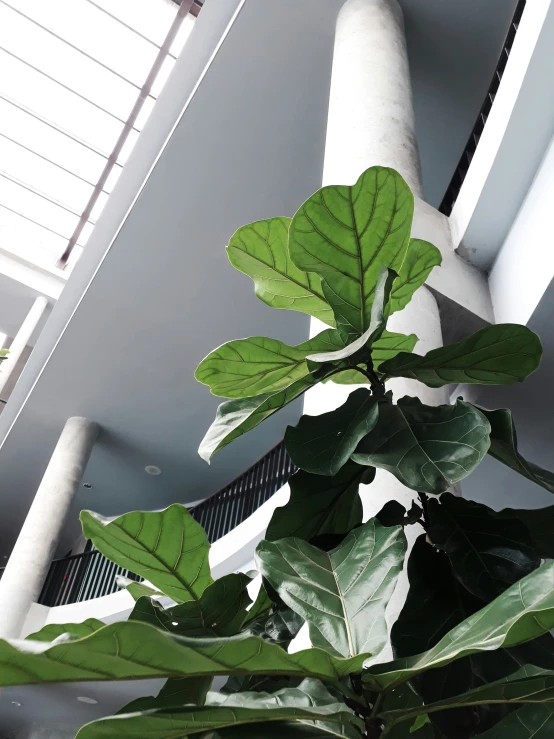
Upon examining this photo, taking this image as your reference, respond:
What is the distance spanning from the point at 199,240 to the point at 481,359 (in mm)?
7375

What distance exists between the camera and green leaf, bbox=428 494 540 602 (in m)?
1.07

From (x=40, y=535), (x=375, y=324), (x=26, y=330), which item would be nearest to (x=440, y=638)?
(x=375, y=324)

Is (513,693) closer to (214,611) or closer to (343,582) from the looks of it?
(343,582)

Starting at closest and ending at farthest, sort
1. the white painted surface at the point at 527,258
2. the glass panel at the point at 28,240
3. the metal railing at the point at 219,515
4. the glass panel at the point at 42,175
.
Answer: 1. the white painted surface at the point at 527,258
2. the metal railing at the point at 219,515
3. the glass panel at the point at 42,175
4. the glass panel at the point at 28,240

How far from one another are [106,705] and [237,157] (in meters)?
8.83

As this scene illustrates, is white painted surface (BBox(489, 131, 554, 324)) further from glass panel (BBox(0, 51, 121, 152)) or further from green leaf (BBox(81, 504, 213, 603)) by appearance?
glass panel (BBox(0, 51, 121, 152))

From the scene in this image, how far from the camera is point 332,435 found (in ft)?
3.99

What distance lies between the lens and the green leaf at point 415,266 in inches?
57.4

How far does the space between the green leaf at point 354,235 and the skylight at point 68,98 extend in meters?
9.68

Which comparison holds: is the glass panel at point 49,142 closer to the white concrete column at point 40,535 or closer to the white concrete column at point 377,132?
the white concrete column at point 40,535

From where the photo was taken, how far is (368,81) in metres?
4.31

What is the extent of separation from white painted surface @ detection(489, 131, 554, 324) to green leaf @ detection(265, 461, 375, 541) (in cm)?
238

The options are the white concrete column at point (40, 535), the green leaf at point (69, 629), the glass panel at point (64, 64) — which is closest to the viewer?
the green leaf at point (69, 629)

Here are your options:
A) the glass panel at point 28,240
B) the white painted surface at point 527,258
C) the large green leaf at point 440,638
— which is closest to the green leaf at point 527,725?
the large green leaf at point 440,638
